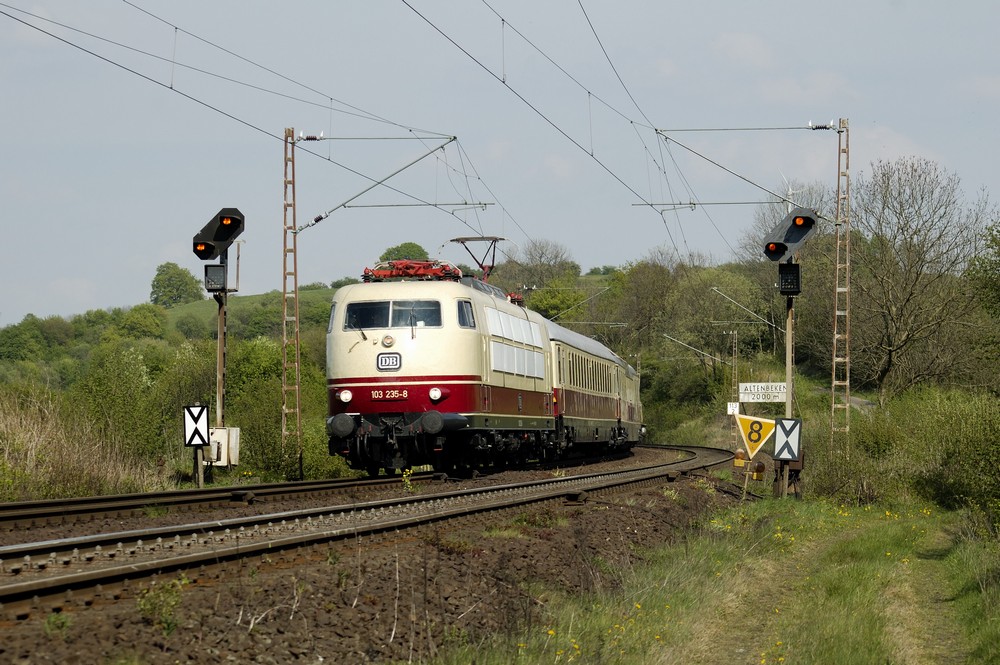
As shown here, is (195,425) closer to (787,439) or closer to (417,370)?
(417,370)

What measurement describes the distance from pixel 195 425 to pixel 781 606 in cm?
1163

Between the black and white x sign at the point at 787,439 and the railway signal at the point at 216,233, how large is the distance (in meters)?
10.2

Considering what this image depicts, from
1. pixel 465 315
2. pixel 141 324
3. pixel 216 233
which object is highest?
pixel 141 324

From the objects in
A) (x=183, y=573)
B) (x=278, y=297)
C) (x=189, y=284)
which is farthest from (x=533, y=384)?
(x=189, y=284)

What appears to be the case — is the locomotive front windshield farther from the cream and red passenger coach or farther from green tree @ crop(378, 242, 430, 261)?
green tree @ crop(378, 242, 430, 261)

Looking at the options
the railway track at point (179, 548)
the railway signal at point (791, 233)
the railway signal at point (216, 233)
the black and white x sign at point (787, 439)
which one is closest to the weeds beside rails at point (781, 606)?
the railway track at point (179, 548)

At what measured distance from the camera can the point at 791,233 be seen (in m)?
19.7

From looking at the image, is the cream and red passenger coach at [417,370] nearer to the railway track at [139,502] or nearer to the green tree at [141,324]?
the railway track at [139,502]

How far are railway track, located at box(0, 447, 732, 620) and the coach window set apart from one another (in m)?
5.64

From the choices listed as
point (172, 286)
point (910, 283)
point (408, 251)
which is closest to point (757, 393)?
point (910, 283)

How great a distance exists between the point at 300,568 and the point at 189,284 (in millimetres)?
165052

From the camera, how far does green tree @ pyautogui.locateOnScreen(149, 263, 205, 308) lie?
16425cm

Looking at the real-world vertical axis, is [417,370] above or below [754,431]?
above

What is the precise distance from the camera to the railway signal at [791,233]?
1969 centimetres
